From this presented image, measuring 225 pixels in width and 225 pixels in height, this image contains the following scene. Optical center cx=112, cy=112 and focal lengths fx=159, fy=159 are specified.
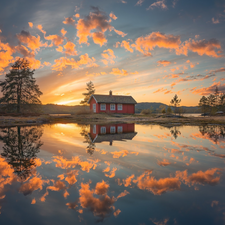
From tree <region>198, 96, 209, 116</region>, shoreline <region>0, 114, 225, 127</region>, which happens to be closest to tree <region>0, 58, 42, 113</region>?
shoreline <region>0, 114, 225, 127</region>

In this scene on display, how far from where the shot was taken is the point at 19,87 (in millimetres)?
38156

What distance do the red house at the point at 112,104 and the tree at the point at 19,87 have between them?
51.2 feet

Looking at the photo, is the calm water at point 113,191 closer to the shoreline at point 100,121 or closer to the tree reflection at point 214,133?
the tree reflection at point 214,133

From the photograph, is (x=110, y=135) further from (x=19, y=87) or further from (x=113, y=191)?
(x=19, y=87)

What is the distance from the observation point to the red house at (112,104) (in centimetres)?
4447

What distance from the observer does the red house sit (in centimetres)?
4447

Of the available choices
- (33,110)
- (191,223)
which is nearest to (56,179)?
(191,223)

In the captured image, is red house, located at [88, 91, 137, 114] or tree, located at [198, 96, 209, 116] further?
tree, located at [198, 96, 209, 116]

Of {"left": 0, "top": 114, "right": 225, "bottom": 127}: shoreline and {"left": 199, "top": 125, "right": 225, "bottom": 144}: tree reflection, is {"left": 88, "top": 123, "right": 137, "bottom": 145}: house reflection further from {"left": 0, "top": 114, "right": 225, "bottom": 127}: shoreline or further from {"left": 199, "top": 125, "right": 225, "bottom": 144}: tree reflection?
{"left": 0, "top": 114, "right": 225, "bottom": 127}: shoreline

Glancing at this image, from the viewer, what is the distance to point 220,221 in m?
2.58

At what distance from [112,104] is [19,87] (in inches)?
936

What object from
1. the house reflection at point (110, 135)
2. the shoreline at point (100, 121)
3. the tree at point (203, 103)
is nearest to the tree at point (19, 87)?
the shoreline at point (100, 121)

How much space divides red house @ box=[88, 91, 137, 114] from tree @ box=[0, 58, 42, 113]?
15598 mm

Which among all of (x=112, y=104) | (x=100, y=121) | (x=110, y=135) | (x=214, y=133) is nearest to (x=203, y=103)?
(x=112, y=104)
